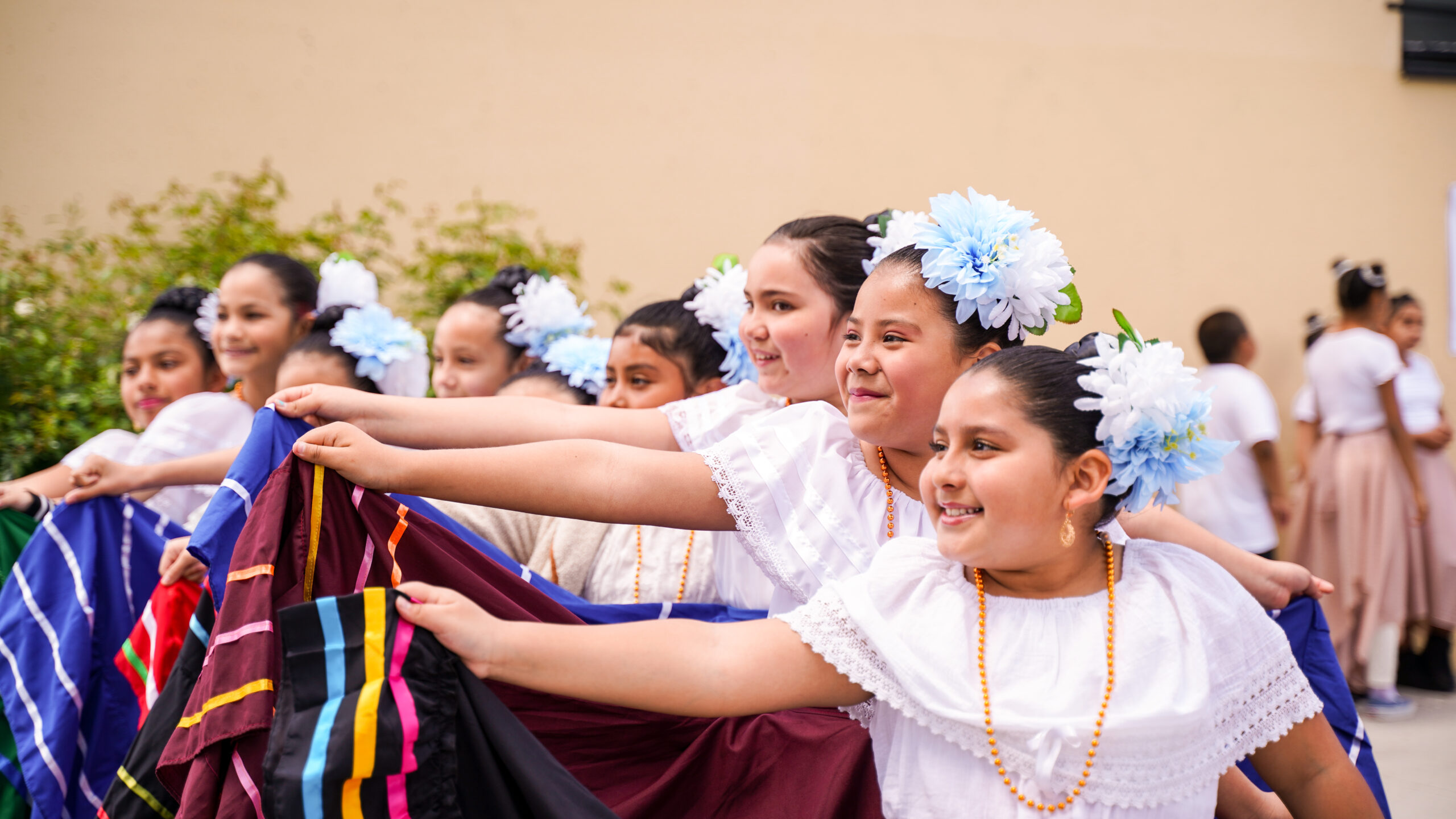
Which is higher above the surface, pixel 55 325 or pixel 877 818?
pixel 55 325

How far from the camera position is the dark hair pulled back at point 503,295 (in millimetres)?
3490

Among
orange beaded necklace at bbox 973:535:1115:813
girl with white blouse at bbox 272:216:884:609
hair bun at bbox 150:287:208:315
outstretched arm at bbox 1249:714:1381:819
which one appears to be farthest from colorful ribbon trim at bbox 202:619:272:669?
hair bun at bbox 150:287:208:315

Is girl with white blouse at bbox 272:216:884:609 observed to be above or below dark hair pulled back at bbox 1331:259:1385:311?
below

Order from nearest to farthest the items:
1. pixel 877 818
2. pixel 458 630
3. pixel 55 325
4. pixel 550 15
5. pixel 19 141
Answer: pixel 458 630
pixel 877 818
pixel 55 325
pixel 19 141
pixel 550 15

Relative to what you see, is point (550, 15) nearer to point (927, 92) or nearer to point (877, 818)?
point (927, 92)

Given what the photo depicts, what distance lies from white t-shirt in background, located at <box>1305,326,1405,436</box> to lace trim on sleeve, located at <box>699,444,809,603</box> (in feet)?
13.1

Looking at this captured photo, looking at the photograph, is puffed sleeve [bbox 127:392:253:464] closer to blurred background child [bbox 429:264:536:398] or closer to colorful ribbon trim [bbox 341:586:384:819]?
blurred background child [bbox 429:264:536:398]

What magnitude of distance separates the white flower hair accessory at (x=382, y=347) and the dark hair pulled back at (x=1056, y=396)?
1.94 m

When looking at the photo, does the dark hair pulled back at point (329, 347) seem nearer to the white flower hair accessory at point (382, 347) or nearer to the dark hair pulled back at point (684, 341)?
the white flower hair accessory at point (382, 347)

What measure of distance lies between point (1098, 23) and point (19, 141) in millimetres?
5485

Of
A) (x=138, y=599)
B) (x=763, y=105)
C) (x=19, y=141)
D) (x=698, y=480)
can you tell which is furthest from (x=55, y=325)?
(x=698, y=480)

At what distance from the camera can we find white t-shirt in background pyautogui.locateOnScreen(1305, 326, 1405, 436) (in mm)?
4602

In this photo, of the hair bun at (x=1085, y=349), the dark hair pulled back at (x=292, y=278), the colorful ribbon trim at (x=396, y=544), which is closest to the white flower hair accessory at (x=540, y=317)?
the dark hair pulled back at (x=292, y=278)

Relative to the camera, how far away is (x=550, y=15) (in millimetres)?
5238
